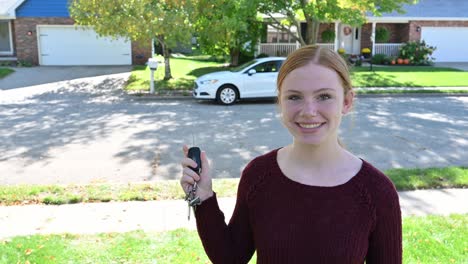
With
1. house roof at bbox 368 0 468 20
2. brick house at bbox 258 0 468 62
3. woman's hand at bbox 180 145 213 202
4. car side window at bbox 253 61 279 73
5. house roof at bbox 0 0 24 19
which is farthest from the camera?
A: house roof at bbox 368 0 468 20

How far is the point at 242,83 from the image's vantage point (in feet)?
49.3

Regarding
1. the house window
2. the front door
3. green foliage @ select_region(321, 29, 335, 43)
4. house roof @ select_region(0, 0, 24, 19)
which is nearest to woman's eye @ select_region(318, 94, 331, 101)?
house roof @ select_region(0, 0, 24, 19)

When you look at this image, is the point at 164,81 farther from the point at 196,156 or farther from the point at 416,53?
the point at 196,156

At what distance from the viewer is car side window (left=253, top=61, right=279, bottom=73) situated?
15234 mm

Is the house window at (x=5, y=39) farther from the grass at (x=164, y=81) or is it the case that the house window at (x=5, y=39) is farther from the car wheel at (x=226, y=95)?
the car wheel at (x=226, y=95)

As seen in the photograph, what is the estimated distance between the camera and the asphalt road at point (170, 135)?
753 cm

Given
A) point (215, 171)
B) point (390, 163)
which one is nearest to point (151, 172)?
point (215, 171)

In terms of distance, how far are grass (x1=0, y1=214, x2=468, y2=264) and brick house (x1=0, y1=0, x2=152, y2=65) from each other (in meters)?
22.7

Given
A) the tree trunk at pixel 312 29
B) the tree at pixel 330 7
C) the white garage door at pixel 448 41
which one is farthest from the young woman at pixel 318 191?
the white garage door at pixel 448 41

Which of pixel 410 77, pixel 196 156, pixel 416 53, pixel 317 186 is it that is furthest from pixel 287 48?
pixel 317 186

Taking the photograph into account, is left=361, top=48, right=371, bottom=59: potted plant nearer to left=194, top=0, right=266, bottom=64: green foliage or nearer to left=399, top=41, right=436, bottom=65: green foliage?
left=399, top=41, right=436, bottom=65: green foliage

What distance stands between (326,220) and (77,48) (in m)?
26.7

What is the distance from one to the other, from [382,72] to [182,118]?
1399 centimetres

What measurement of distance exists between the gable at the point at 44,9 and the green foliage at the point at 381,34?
59.5ft
